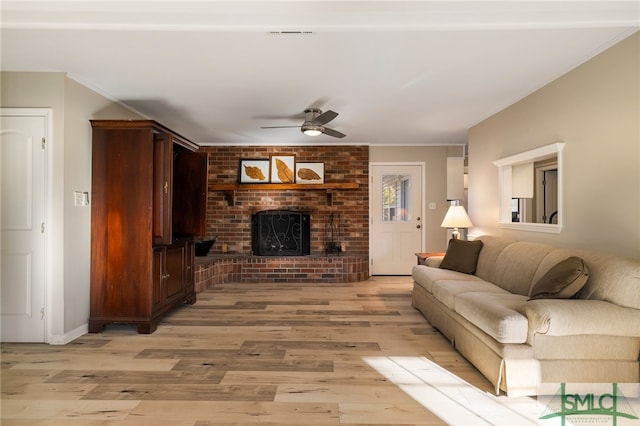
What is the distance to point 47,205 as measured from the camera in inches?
118

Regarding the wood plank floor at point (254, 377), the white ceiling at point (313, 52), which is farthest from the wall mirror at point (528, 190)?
the wood plank floor at point (254, 377)

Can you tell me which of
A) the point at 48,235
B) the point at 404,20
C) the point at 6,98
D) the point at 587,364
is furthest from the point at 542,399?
the point at 6,98

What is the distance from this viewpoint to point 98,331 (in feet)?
10.8

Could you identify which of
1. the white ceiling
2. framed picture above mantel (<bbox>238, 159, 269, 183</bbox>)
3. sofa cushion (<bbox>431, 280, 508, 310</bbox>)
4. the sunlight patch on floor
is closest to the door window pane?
the white ceiling

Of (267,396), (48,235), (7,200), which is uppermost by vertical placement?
(7,200)

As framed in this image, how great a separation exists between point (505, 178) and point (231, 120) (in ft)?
11.6

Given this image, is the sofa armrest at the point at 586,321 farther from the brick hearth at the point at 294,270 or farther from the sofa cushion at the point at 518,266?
the brick hearth at the point at 294,270

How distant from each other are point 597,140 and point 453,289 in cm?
161

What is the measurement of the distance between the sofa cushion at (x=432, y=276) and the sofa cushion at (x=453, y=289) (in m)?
0.14

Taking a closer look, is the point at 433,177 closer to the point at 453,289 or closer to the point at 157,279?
the point at 453,289

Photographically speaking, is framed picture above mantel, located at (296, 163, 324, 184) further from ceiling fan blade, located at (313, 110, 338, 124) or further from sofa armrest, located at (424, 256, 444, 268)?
sofa armrest, located at (424, 256, 444, 268)

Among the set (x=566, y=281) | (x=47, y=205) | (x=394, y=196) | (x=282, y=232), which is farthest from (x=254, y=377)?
(x=394, y=196)

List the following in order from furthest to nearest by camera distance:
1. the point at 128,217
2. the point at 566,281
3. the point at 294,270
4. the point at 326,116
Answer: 1. the point at 294,270
2. the point at 326,116
3. the point at 128,217
4. the point at 566,281

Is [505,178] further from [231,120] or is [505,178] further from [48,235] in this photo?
[48,235]
